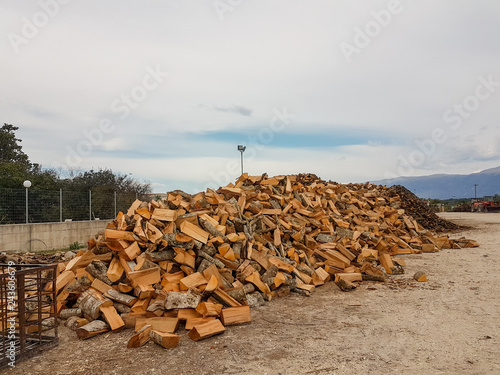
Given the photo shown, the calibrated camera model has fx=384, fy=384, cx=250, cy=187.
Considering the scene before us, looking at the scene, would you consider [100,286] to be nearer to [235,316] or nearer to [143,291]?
[143,291]

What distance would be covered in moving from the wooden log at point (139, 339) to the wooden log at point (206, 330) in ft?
1.55

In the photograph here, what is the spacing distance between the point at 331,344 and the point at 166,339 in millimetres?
1751

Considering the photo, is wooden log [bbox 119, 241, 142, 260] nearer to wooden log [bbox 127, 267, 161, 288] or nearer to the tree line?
wooden log [bbox 127, 267, 161, 288]

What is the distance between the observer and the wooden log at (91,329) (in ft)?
14.5

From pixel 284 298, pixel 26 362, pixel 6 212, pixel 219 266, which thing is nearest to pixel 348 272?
pixel 284 298

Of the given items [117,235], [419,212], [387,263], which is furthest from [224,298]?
[419,212]

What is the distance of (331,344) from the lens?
13.5ft

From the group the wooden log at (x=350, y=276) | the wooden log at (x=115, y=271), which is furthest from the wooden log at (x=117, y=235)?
the wooden log at (x=350, y=276)

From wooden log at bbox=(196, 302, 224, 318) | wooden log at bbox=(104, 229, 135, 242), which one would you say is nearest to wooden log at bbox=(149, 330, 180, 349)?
wooden log at bbox=(196, 302, 224, 318)

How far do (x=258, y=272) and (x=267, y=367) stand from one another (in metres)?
2.57

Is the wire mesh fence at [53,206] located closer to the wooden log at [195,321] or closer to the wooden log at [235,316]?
the wooden log at [195,321]

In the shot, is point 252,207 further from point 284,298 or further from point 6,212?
point 6,212

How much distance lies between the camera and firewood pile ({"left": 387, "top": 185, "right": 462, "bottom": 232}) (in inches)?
641

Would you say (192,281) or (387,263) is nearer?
(192,281)
